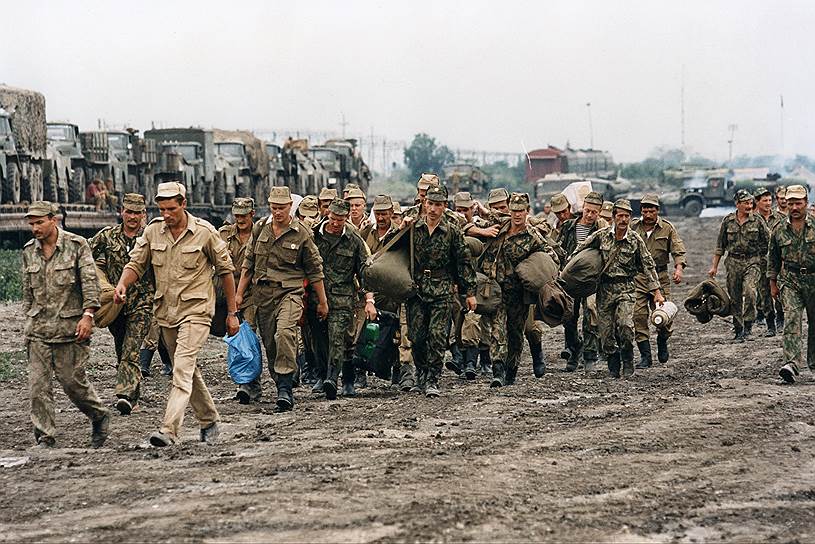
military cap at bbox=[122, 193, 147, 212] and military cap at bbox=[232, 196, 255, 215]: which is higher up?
military cap at bbox=[122, 193, 147, 212]

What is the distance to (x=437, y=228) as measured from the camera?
39.4ft

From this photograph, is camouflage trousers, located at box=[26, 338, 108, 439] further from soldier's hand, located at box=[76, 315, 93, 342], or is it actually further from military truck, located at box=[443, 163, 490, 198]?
military truck, located at box=[443, 163, 490, 198]

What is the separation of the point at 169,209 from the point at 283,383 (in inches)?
90.3

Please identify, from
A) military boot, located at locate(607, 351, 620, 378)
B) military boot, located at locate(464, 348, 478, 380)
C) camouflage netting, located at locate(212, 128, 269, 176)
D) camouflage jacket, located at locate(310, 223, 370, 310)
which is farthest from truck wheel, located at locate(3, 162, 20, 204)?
camouflage jacket, located at locate(310, 223, 370, 310)

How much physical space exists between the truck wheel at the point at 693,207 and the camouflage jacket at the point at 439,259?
45.0 metres

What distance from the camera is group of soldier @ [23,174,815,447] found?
973cm

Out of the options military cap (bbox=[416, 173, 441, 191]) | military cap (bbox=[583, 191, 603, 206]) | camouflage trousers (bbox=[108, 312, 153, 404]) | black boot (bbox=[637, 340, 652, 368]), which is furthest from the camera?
military cap (bbox=[583, 191, 603, 206])

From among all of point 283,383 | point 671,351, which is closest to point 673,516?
point 283,383

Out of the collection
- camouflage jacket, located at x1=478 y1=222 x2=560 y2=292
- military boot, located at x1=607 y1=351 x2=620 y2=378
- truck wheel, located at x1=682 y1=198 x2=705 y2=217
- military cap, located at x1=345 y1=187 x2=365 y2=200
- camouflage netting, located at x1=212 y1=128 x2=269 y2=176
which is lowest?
truck wheel, located at x1=682 y1=198 x2=705 y2=217

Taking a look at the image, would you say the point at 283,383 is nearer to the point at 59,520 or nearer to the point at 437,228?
the point at 437,228

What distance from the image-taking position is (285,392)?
11430 millimetres

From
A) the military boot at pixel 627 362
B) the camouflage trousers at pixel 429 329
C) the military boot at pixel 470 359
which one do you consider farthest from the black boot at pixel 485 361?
the camouflage trousers at pixel 429 329

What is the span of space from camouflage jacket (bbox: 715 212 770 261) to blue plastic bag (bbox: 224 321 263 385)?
708 centimetres

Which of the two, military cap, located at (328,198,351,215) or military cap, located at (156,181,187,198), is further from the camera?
military cap, located at (328,198,351,215)
